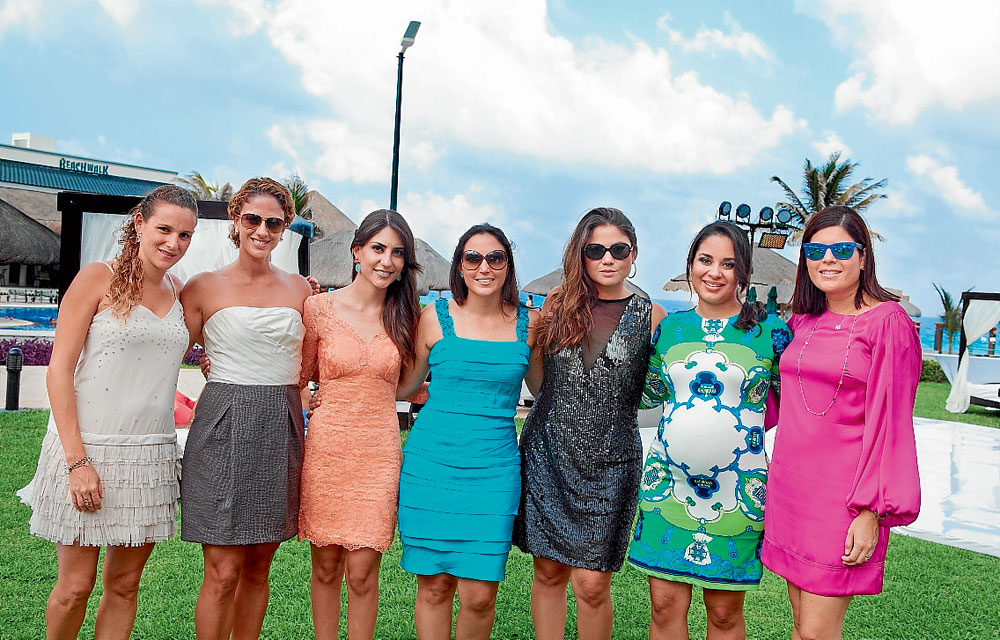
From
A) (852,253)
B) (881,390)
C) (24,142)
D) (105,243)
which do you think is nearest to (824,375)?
(881,390)

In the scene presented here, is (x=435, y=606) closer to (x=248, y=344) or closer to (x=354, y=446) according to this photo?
(x=354, y=446)

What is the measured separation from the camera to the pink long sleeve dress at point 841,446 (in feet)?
9.13

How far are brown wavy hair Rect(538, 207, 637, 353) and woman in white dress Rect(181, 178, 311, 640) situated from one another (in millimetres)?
1191

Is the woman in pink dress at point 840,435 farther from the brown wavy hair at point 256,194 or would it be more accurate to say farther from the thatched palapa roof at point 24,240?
the thatched palapa roof at point 24,240

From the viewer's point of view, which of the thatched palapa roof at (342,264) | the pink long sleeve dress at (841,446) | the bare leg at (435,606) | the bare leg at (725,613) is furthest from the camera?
the thatched palapa roof at (342,264)

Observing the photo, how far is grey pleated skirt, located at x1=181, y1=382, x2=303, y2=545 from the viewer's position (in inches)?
131

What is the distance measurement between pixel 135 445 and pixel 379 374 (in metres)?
1.08

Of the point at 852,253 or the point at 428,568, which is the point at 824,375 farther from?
the point at 428,568

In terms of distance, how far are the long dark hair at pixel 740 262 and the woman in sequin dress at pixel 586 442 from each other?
1.22 ft

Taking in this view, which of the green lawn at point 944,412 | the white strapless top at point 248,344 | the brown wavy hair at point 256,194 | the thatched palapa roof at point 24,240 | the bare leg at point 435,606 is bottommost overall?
the green lawn at point 944,412

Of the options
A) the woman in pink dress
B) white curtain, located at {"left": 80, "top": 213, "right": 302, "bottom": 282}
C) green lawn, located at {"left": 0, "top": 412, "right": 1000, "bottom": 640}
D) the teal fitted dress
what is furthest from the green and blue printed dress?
white curtain, located at {"left": 80, "top": 213, "right": 302, "bottom": 282}

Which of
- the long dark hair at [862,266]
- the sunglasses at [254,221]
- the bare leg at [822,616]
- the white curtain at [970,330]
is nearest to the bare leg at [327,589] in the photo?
the sunglasses at [254,221]

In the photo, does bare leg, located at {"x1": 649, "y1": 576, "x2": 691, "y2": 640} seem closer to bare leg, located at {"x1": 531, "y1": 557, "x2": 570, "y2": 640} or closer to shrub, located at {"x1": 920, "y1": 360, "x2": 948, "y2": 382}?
bare leg, located at {"x1": 531, "y1": 557, "x2": 570, "y2": 640}

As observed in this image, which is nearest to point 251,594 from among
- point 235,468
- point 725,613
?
point 235,468
